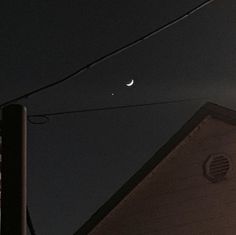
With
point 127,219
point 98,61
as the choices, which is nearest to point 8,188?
point 98,61

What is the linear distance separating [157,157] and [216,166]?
34.8 inches

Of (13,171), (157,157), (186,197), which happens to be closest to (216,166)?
(186,197)

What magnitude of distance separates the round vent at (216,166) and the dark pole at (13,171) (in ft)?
20.4

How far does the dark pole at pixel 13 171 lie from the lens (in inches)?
79.2

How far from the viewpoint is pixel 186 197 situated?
8.07 metres

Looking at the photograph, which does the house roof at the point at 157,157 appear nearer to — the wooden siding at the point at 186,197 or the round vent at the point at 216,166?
the wooden siding at the point at 186,197

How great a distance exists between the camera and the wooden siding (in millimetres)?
7949

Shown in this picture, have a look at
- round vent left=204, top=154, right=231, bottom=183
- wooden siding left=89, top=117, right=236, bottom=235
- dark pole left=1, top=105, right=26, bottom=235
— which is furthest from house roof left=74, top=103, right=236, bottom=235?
dark pole left=1, top=105, right=26, bottom=235

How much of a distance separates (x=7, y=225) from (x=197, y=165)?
20.8 feet

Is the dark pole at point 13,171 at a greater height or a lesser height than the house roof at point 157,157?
lesser

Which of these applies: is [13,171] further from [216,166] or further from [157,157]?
[216,166]

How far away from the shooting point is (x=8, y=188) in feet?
6.72

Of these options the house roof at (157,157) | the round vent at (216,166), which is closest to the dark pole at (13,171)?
the house roof at (157,157)

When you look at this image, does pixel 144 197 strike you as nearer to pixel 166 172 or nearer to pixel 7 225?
pixel 166 172
